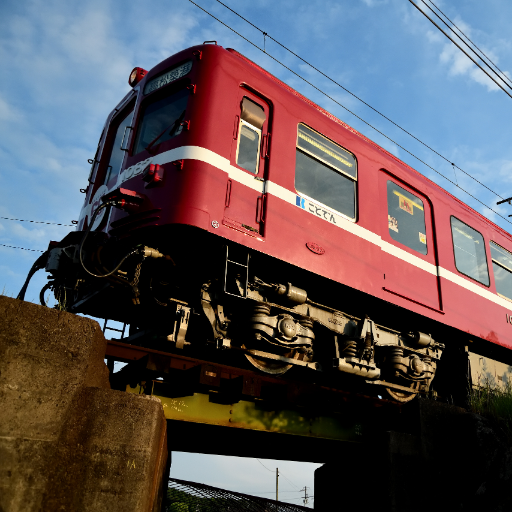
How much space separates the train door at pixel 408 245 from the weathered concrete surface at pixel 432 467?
5.23ft

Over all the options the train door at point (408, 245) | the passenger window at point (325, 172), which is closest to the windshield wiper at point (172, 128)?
the passenger window at point (325, 172)

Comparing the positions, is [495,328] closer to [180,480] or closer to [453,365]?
[453,365]

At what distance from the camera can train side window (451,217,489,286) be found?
7.66 metres

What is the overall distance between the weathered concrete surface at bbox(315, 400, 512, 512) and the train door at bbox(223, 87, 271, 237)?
269 centimetres

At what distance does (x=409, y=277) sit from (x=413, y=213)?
1.07 meters

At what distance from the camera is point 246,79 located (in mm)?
5395

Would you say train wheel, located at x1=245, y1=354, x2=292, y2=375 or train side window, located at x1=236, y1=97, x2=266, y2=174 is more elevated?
train side window, located at x1=236, y1=97, x2=266, y2=174

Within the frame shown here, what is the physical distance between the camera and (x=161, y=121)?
17.6ft

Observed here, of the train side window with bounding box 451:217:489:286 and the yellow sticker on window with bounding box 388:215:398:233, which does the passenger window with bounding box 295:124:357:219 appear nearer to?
the yellow sticker on window with bounding box 388:215:398:233

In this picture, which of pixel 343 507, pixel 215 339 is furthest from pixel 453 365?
pixel 215 339

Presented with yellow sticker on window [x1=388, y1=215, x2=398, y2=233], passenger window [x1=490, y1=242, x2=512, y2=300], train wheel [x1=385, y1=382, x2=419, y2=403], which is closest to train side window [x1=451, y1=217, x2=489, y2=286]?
passenger window [x1=490, y1=242, x2=512, y2=300]

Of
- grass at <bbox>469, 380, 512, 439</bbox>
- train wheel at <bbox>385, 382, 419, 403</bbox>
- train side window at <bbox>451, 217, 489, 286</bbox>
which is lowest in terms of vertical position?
grass at <bbox>469, 380, 512, 439</bbox>

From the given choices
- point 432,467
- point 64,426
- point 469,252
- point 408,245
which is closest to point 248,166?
point 408,245

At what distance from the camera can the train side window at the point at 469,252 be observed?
7664 millimetres
